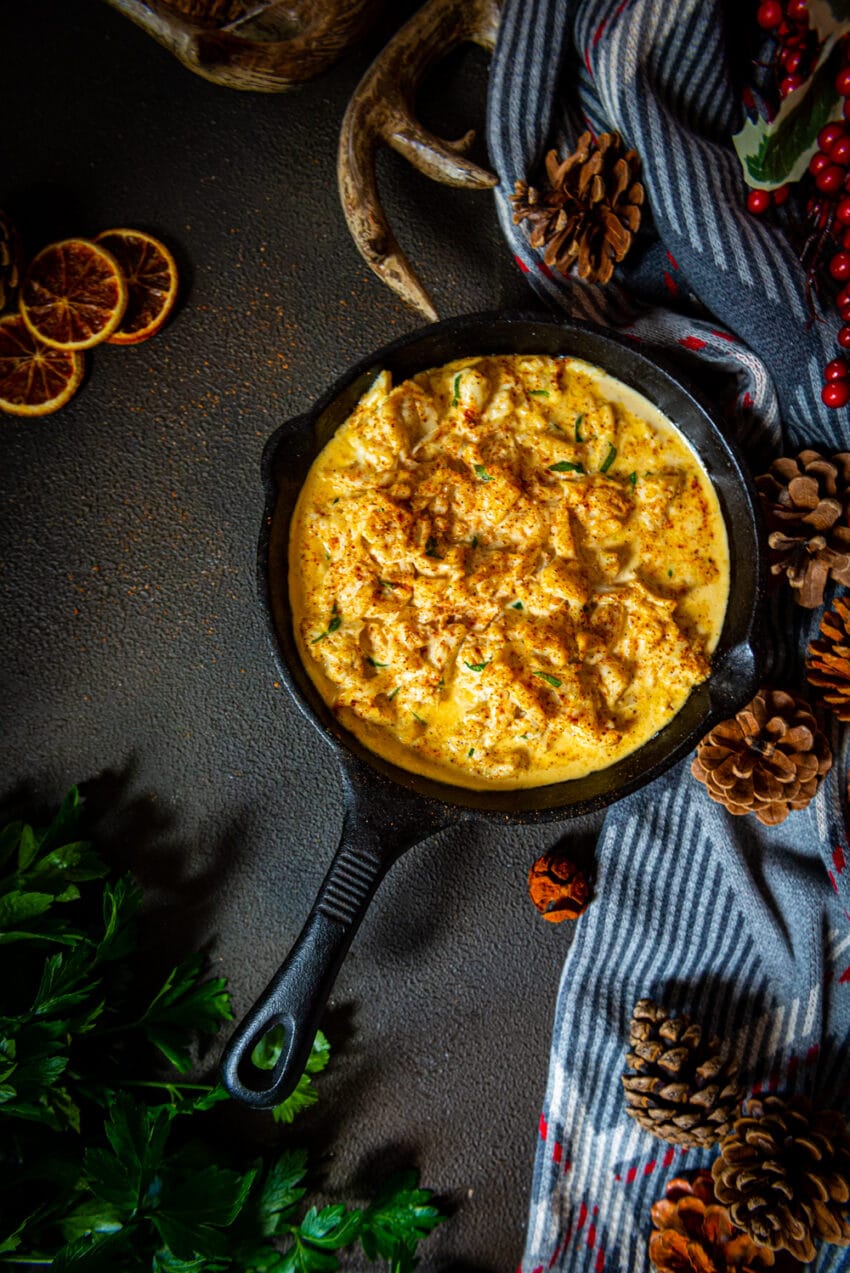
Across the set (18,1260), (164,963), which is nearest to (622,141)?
(164,963)

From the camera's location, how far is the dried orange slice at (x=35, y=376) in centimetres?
260

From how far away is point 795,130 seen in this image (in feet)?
7.55

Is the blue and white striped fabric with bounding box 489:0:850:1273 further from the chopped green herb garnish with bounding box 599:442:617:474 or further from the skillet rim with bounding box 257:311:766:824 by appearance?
the chopped green herb garnish with bounding box 599:442:617:474

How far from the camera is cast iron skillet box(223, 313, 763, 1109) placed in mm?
2127

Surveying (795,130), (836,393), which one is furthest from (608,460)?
(795,130)

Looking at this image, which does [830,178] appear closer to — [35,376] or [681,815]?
[681,815]

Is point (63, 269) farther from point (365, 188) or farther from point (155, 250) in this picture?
point (365, 188)

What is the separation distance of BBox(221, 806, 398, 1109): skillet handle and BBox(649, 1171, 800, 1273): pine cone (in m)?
1.25

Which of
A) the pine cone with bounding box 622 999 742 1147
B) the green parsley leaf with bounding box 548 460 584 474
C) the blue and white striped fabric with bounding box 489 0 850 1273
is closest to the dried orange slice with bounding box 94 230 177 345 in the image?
the blue and white striped fabric with bounding box 489 0 850 1273

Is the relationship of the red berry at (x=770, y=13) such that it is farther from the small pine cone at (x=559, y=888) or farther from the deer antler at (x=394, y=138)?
the small pine cone at (x=559, y=888)

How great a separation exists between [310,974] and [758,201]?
7.66 feet

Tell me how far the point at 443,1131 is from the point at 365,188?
2862mm

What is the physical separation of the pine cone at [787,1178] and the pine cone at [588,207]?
2.41 meters

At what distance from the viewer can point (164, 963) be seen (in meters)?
2.70
